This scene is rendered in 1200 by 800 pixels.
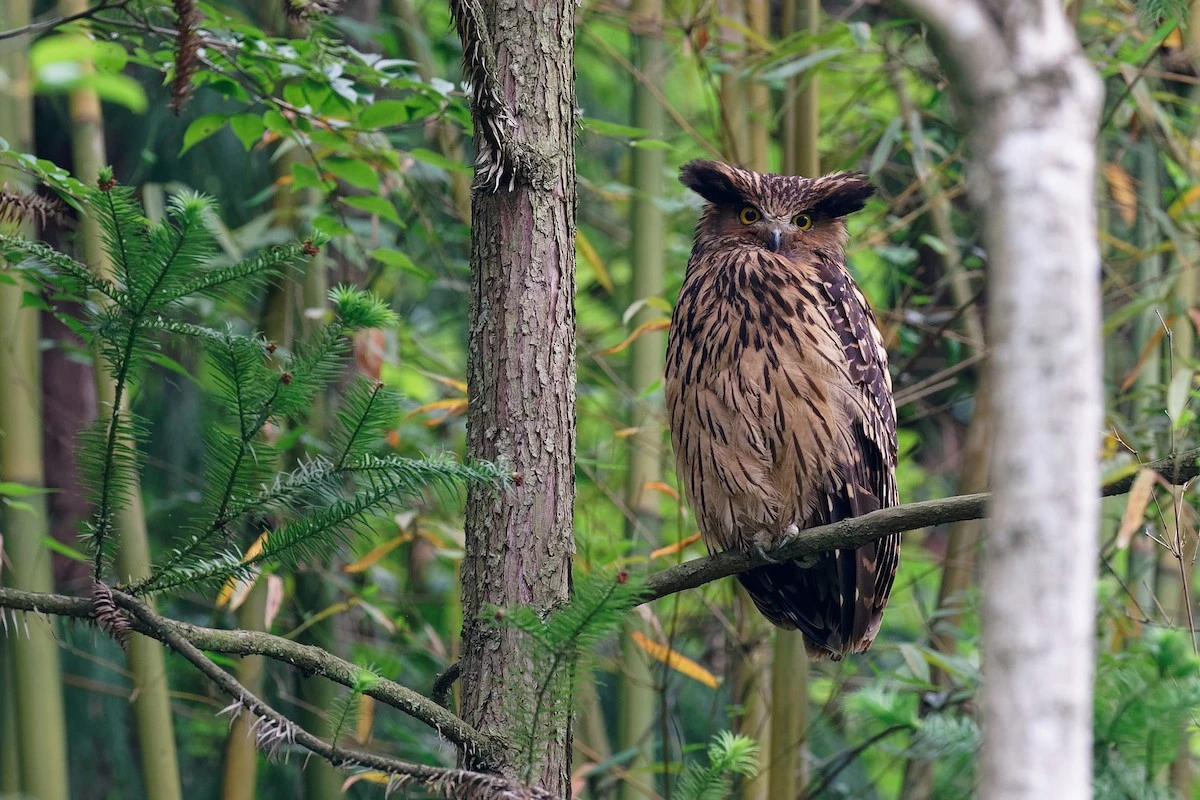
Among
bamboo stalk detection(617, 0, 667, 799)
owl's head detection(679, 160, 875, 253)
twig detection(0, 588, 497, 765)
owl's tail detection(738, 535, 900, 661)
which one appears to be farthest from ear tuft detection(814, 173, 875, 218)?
twig detection(0, 588, 497, 765)

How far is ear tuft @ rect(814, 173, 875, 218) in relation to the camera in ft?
9.22

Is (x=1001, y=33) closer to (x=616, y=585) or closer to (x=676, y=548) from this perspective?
(x=616, y=585)

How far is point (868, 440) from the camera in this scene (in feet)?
8.64

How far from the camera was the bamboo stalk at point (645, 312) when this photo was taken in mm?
3229

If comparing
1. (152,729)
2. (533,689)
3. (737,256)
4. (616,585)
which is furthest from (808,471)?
(152,729)

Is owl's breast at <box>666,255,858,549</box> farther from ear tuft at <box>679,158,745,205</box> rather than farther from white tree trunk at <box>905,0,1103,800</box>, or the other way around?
white tree trunk at <box>905,0,1103,800</box>

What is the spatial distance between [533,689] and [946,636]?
2413 mm

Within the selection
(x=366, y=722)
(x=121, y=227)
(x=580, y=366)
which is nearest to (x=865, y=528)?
(x=121, y=227)

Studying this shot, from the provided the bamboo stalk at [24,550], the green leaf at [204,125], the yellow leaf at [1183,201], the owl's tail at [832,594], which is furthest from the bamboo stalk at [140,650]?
the yellow leaf at [1183,201]

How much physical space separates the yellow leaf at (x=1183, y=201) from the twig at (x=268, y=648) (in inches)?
98.5

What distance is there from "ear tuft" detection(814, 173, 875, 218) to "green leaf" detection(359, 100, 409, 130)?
1032mm

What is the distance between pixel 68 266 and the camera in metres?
1.50

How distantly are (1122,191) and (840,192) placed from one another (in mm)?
1516

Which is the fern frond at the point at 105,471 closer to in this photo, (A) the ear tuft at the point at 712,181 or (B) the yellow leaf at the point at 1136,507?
(A) the ear tuft at the point at 712,181
